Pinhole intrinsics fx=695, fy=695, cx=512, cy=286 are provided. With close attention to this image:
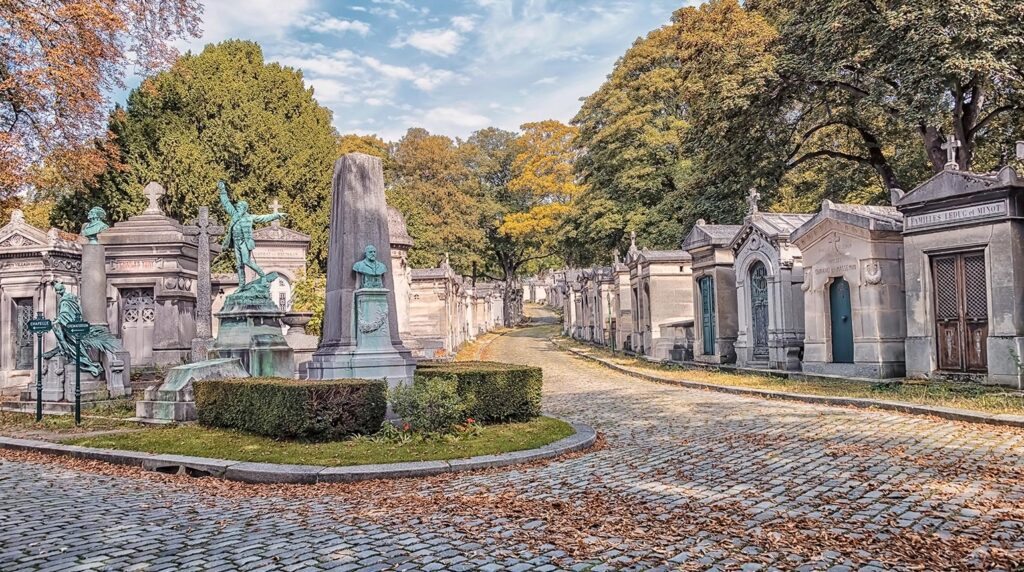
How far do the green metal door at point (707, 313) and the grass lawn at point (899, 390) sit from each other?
2.34m

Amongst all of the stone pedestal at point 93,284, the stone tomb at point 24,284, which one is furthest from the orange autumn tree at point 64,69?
the stone pedestal at point 93,284

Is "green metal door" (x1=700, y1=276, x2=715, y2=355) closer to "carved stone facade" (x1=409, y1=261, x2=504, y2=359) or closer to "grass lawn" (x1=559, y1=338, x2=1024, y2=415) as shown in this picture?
"grass lawn" (x1=559, y1=338, x2=1024, y2=415)

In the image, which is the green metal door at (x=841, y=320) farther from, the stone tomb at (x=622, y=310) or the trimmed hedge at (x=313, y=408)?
the stone tomb at (x=622, y=310)

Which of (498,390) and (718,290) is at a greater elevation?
(718,290)

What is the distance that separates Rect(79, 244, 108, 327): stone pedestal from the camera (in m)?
13.7

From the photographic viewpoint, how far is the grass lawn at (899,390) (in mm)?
10062

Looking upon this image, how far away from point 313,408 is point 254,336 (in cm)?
496

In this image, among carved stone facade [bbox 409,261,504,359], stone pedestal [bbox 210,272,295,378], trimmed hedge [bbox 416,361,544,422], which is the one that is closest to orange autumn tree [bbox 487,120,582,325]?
carved stone facade [bbox 409,261,504,359]

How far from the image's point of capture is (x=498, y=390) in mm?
9828

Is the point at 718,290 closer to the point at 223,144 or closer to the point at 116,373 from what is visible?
the point at 116,373

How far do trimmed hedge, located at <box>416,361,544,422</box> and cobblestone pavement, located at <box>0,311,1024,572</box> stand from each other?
6.02ft

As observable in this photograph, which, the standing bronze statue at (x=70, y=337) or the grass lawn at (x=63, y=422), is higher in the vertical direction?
the standing bronze statue at (x=70, y=337)

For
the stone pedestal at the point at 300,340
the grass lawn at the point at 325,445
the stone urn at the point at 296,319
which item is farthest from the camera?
the stone urn at the point at 296,319

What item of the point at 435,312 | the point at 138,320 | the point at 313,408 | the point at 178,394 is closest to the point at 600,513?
the point at 313,408
